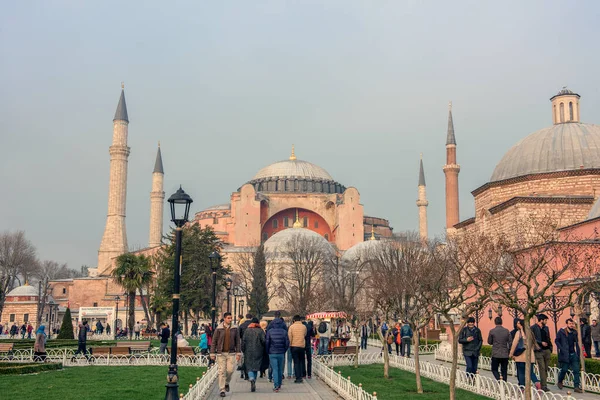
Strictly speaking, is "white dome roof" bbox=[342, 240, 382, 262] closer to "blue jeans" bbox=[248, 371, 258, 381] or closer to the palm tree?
the palm tree

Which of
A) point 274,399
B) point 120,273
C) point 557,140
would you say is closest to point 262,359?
point 274,399

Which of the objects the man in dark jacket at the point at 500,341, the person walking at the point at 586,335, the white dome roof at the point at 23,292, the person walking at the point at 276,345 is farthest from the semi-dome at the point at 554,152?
the white dome roof at the point at 23,292

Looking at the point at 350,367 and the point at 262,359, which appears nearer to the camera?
the point at 262,359

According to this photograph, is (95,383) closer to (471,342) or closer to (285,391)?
(285,391)

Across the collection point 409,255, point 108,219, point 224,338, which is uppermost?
point 108,219

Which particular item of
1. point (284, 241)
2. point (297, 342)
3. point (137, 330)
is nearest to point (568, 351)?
point (297, 342)

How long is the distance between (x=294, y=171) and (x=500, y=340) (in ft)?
174

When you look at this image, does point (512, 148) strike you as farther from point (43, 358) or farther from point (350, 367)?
point (43, 358)

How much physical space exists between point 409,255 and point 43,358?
16.8 m

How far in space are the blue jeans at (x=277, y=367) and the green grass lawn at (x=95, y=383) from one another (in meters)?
1.39

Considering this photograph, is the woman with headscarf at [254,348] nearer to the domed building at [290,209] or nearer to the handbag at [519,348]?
the handbag at [519,348]

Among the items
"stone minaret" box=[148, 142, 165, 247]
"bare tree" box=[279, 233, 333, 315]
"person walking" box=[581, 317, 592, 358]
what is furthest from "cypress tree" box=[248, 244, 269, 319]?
"person walking" box=[581, 317, 592, 358]

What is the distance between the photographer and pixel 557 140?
86.6ft

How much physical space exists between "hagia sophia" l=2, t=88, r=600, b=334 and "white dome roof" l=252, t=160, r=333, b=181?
103mm
